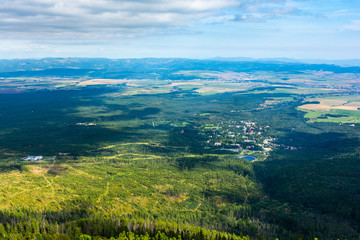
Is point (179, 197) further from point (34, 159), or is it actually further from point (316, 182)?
point (34, 159)

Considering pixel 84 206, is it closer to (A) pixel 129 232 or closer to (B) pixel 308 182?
(A) pixel 129 232

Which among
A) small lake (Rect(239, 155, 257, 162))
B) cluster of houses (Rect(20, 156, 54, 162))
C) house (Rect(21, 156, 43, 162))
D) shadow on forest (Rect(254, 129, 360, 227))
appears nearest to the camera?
shadow on forest (Rect(254, 129, 360, 227))

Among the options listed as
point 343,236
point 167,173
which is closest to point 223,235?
point 343,236

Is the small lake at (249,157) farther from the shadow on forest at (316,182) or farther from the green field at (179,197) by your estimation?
the shadow on forest at (316,182)

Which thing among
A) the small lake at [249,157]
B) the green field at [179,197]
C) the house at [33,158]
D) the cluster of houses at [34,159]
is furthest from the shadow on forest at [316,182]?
the house at [33,158]

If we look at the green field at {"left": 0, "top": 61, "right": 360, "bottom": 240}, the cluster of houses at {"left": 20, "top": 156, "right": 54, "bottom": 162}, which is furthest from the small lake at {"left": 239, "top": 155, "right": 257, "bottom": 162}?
the cluster of houses at {"left": 20, "top": 156, "right": 54, "bottom": 162}

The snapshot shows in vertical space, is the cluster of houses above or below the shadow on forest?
above

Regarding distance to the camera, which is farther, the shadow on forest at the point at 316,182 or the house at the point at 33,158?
the house at the point at 33,158

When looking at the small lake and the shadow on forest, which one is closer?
the shadow on forest

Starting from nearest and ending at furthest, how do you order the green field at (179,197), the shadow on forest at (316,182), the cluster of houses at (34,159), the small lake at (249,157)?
the green field at (179,197) < the shadow on forest at (316,182) < the cluster of houses at (34,159) < the small lake at (249,157)

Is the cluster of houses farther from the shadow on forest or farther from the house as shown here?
the shadow on forest

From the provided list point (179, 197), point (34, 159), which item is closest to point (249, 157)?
point (179, 197)
